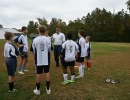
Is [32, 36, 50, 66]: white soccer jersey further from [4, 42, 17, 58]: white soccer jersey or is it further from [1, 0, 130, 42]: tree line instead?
[1, 0, 130, 42]: tree line

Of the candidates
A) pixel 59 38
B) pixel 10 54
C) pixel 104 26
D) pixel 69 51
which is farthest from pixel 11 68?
pixel 104 26

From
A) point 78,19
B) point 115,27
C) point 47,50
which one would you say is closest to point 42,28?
point 47,50

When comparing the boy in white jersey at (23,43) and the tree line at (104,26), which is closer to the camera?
the boy in white jersey at (23,43)

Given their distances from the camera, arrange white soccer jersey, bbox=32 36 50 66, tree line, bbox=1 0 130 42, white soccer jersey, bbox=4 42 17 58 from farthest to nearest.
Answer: tree line, bbox=1 0 130 42 → white soccer jersey, bbox=4 42 17 58 → white soccer jersey, bbox=32 36 50 66

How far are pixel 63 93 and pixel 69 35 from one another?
205cm

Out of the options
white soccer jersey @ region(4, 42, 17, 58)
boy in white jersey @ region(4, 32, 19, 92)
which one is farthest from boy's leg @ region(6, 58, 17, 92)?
white soccer jersey @ region(4, 42, 17, 58)

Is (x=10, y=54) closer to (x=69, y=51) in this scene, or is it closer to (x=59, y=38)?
(x=69, y=51)

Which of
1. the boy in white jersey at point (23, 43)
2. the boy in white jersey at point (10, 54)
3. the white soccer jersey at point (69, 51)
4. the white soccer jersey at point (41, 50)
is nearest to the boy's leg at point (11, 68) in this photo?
the boy in white jersey at point (10, 54)

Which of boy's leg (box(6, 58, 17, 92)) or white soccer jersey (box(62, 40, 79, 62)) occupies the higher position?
white soccer jersey (box(62, 40, 79, 62))

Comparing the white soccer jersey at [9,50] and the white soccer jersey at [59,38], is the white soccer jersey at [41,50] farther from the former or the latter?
the white soccer jersey at [59,38]

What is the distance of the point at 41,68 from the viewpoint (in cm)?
687

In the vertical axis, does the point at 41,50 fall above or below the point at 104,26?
below

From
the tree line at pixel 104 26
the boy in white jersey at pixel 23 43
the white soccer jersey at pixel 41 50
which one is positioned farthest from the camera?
the tree line at pixel 104 26

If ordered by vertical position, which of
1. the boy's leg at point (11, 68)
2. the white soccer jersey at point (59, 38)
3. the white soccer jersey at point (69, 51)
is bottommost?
the boy's leg at point (11, 68)
